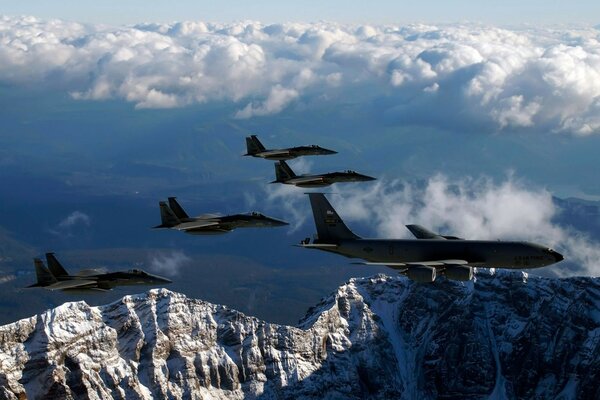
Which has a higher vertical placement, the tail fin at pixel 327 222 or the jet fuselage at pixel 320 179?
the jet fuselage at pixel 320 179

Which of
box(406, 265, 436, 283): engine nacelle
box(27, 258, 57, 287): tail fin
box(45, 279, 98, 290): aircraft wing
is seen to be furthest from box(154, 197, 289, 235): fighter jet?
box(406, 265, 436, 283): engine nacelle

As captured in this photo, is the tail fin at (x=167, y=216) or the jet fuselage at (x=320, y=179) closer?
the tail fin at (x=167, y=216)

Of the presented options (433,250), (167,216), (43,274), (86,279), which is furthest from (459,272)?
(43,274)

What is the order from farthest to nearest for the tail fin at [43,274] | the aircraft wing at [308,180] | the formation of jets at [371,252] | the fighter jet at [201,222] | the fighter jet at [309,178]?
the aircraft wing at [308,180] < the fighter jet at [309,178] < the fighter jet at [201,222] < the tail fin at [43,274] < the formation of jets at [371,252]

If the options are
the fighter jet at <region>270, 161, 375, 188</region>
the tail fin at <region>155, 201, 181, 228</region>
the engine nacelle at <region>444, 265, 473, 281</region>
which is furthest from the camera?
the fighter jet at <region>270, 161, 375, 188</region>

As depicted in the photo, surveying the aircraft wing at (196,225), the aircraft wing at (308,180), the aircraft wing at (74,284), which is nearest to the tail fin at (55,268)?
the aircraft wing at (74,284)

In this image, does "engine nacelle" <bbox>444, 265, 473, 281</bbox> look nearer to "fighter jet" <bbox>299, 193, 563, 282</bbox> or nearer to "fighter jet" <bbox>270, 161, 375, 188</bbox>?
"fighter jet" <bbox>299, 193, 563, 282</bbox>

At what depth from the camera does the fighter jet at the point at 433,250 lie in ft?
529

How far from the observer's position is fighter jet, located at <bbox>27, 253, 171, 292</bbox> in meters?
161

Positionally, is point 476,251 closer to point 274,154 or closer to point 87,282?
point 274,154

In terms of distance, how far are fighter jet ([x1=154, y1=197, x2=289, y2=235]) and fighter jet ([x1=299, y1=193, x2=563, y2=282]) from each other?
8237mm

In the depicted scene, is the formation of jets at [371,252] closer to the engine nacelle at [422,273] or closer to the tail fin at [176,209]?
the engine nacelle at [422,273]

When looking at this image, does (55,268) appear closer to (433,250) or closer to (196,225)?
(196,225)

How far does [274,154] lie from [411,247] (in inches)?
1662
